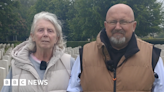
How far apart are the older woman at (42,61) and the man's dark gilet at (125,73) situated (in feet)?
1.10

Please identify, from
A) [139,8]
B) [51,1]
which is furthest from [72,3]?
[139,8]

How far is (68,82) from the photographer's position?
2.34 metres

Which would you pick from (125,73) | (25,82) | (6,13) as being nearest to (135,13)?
(6,13)

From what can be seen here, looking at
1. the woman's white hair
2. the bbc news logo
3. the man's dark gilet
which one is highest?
the woman's white hair

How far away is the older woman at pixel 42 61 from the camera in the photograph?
221 centimetres

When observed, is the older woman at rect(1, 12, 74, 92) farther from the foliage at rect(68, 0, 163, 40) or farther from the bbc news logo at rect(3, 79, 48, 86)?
the foliage at rect(68, 0, 163, 40)

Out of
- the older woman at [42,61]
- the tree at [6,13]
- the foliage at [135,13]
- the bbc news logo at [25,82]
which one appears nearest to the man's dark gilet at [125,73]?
the older woman at [42,61]

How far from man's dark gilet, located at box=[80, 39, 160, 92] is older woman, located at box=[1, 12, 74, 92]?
34 cm

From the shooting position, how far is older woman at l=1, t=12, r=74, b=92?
221 centimetres

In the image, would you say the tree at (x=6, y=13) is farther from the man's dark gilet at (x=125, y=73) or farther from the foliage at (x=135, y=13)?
the man's dark gilet at (x=125, y=73)

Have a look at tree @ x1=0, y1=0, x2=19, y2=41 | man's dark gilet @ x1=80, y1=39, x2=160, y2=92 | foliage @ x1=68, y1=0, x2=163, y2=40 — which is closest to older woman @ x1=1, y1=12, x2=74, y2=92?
man's dark gilet @ x1=80, y1=39, x2=160, y2=92

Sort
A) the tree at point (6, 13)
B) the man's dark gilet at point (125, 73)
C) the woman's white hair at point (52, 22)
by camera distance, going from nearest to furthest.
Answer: the man's dark gilet at point (125, 73)
the woman's white hair at point (52, 22)
the tree at point (6, 13)

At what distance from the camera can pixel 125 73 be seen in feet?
6.70

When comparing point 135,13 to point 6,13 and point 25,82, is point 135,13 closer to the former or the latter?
point 6,13
